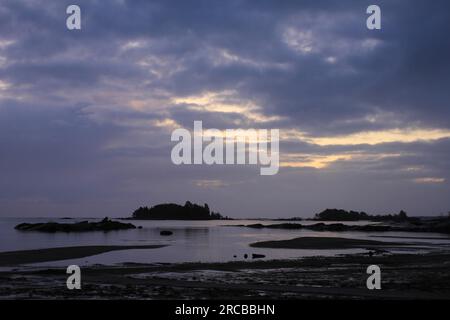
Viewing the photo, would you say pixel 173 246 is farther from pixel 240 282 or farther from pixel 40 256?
pixel 240 282

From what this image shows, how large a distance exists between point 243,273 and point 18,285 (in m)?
12.9

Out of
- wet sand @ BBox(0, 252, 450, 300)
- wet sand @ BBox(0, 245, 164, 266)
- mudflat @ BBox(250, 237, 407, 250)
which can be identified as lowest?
mudflat @ BBox(250, 237, 407, 250)

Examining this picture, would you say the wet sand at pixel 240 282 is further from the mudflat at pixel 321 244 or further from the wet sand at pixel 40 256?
the mudflat at pixel 321 244

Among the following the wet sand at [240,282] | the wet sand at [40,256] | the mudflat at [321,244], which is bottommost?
the mudflat at [321,244]

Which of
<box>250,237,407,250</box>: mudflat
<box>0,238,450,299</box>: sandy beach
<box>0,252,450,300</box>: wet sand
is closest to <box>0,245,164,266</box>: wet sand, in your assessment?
<box>0,238,450,299</box>: sandy beach

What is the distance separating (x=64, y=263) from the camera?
37875 millimetres

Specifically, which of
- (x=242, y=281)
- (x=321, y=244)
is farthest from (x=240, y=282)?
(x=321, y=244)

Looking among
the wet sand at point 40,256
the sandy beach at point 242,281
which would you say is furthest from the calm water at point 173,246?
the sandy beach at point 242,281

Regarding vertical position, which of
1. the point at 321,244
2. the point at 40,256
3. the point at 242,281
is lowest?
the point at 321,244

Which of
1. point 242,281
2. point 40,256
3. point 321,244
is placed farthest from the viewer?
point 321,244

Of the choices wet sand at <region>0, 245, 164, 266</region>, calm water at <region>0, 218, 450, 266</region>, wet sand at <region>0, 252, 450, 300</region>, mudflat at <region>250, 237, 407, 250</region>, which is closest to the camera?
A: wet sand at <region>0, 252, 450, 300</region>

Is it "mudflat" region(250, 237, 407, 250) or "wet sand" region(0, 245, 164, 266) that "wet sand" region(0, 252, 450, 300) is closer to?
"wet sand" region(0, 245, 164, 266)

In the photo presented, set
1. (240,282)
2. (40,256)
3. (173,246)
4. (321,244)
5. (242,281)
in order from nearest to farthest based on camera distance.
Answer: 1. (240,282)
2. (242,281)
3. (40,256)
4. (173,246)
5. (321,244)

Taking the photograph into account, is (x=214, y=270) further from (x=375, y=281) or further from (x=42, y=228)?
(x=42, y=228)
